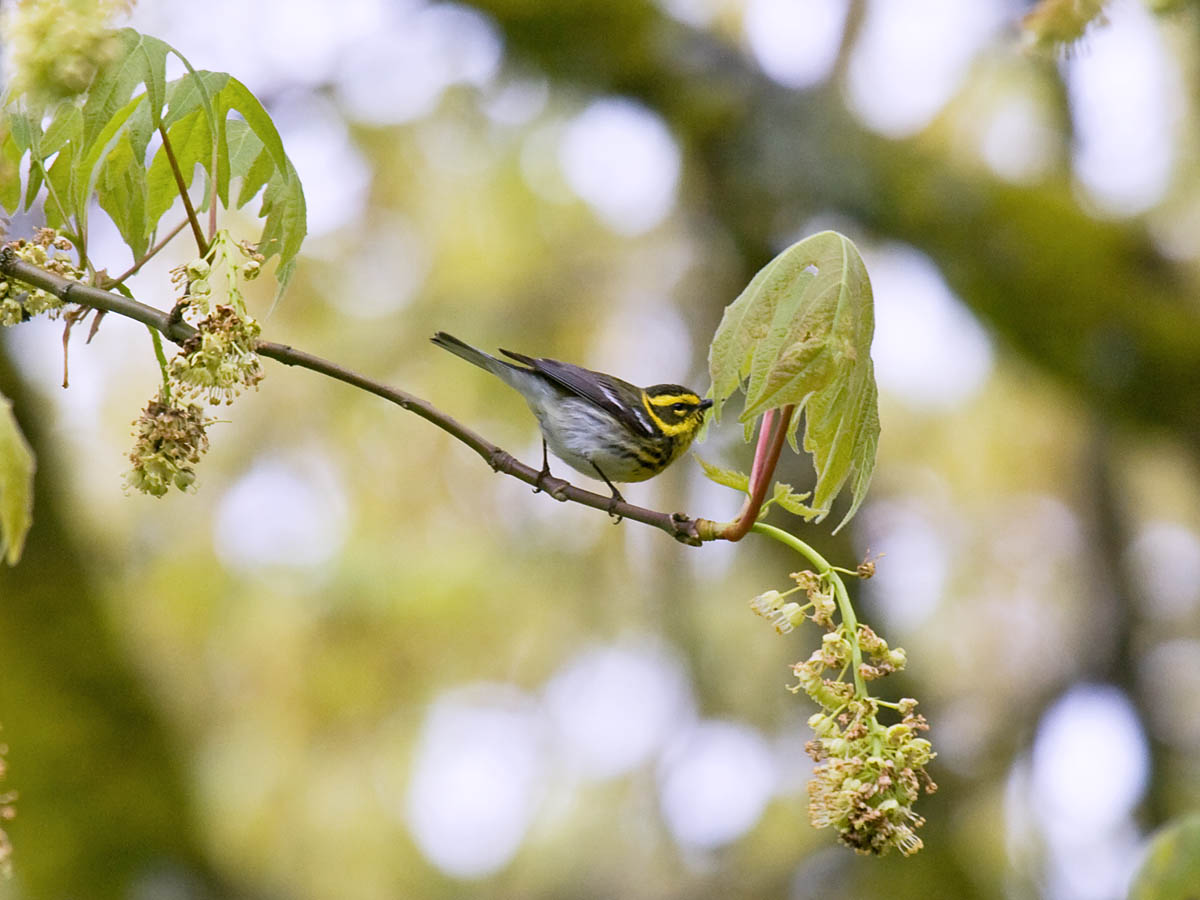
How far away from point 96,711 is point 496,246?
162 inches

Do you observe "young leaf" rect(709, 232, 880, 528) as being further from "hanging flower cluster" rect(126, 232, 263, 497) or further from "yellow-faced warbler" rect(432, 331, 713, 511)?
"yellow-faced warbler" rect(432, 331, 713, 511)

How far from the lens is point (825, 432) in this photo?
177cm

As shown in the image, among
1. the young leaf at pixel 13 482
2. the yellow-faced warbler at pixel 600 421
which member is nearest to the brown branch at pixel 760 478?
the young leaf at pixel 13 482

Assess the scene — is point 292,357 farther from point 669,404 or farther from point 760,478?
point 669,404

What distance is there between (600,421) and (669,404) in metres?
0.36

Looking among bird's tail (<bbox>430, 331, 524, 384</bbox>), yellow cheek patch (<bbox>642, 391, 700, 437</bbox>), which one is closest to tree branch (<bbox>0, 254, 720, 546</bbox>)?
bird's tail (<bbox>430, 331, 524, 384</bbox>)

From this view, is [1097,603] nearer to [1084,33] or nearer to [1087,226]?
[1087,226]

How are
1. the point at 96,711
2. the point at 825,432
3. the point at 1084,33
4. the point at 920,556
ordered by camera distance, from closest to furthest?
the point at 825,432 → the point at 1084,33 → the point at 96,711 → the point at 920,556


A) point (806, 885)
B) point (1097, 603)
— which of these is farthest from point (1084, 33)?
point (1097, 603)

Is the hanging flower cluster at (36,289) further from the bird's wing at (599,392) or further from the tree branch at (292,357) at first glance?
the bird's wing at (599,392)

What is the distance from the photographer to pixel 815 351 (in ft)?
5.46

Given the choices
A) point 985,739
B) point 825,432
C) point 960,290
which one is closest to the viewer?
point 825,432

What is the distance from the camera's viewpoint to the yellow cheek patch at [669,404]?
450 cm

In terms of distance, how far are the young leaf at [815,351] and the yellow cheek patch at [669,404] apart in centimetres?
268
